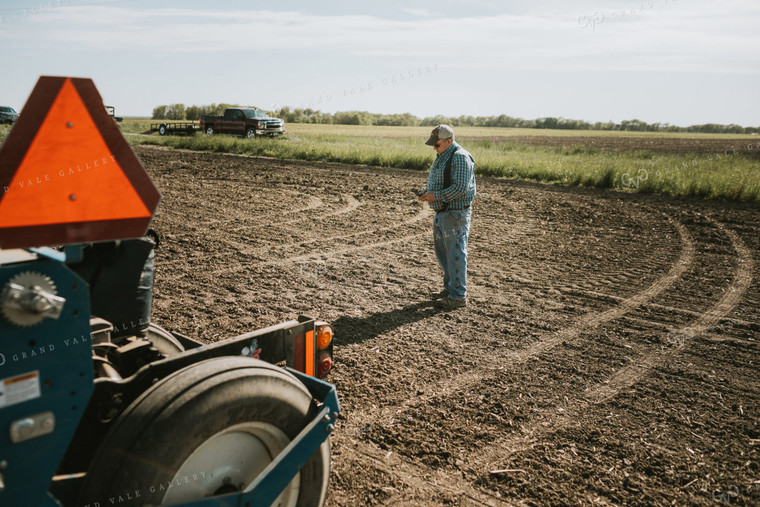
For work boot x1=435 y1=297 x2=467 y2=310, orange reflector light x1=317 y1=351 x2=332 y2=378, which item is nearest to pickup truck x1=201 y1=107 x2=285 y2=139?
work boot x1=435 y1=297 x2=467 y2=310

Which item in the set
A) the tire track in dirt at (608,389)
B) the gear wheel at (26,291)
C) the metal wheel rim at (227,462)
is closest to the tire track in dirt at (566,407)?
the tire track in dirt at (608,389)

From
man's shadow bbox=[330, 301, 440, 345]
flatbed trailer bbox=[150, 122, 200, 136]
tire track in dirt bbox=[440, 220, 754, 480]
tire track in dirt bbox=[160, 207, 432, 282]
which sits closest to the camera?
tire track in dirt bbox=[440, 220, 754, 480]

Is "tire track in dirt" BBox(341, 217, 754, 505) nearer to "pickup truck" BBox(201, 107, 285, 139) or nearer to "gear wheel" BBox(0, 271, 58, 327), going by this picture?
"gear wheel" BBox(0, 271, 58, 327)

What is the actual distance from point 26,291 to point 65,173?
13.8 inches

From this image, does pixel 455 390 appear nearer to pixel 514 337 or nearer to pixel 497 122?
pixel 514 337

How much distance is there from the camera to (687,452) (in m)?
3.81

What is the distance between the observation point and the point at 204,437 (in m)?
2.01

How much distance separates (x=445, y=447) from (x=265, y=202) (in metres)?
9.75

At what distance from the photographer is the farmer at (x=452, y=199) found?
20.8 ft

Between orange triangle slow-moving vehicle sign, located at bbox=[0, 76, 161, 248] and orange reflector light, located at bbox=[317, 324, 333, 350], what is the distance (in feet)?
4.62

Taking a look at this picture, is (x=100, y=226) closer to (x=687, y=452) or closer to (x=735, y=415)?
(x=687, y=452)

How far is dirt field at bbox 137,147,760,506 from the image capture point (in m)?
3.55

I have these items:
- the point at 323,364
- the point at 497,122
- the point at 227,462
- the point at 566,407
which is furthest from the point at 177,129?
the point at 497,122

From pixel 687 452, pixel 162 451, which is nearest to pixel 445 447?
pixel 687 452
